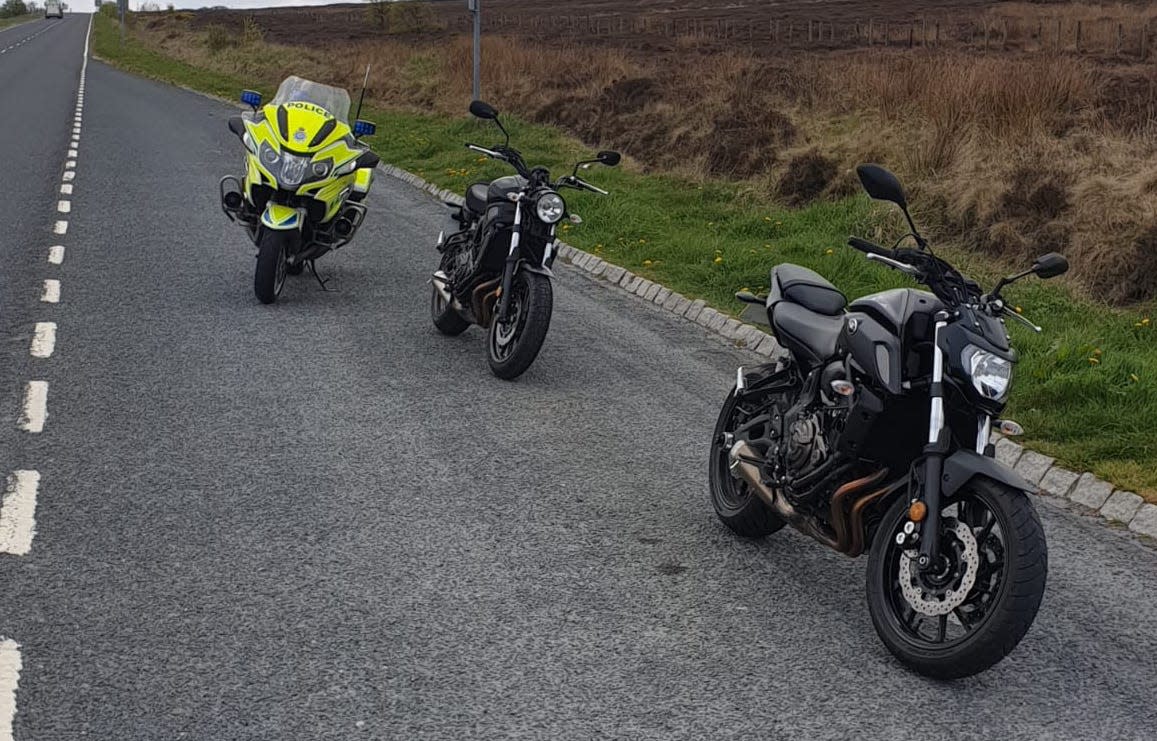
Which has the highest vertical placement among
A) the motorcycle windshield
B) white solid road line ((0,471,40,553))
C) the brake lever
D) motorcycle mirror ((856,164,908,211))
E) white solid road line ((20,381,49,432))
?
motorcycle mirror ((856,164,908,211))

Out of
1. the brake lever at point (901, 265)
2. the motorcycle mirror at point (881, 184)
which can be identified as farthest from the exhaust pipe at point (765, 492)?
the motorcycle mirror at point (881, 184)

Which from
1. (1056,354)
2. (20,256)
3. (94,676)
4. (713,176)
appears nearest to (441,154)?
(713,176)

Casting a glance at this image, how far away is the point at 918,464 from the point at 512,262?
13.9ft

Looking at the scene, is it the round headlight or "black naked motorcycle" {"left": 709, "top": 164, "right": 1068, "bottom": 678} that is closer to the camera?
"black naked motorcycle" {"left": 709, "top": 164, "right": 1068, "bottom": 678}

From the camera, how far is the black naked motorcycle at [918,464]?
4230 millimetres

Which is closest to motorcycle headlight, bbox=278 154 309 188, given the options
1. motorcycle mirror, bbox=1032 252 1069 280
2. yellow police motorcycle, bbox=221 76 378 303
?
yellow police motorcycle, bbox=221 76 378 303

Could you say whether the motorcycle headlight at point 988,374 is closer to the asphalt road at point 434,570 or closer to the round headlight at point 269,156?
the asphalt road at point 434,570

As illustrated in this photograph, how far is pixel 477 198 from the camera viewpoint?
9094mm

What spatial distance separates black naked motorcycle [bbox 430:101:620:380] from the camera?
8156mm

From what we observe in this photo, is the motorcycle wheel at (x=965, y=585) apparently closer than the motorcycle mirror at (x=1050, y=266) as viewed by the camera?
Yes

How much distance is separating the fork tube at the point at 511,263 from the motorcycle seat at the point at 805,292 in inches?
110

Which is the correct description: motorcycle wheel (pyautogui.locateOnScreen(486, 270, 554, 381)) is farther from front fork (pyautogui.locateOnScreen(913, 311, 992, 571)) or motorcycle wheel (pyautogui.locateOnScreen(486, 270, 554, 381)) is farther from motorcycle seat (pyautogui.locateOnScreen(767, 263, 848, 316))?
front fork (pyautogui.locateOnScreen(913, 311, 992, 571))

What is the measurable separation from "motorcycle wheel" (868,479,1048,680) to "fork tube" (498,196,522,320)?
410cm

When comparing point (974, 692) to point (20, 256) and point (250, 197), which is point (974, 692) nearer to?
point (250, 197)
